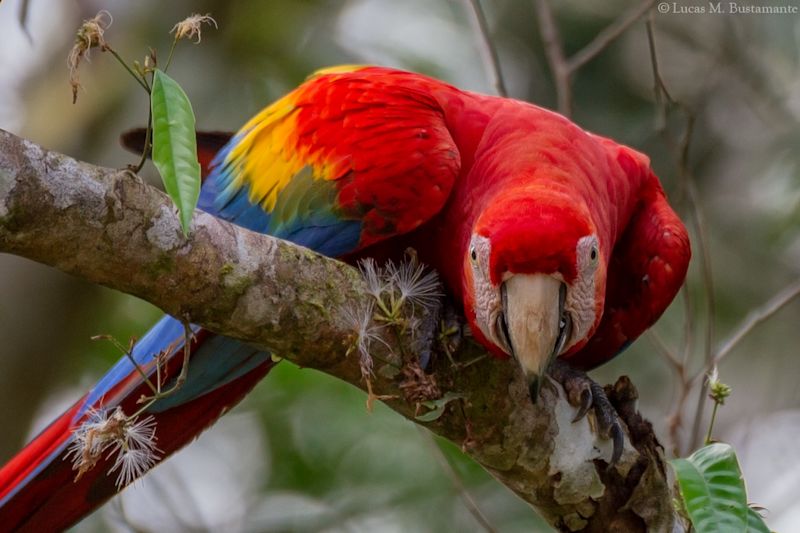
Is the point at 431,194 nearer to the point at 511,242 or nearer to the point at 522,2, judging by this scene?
the point at 511,242

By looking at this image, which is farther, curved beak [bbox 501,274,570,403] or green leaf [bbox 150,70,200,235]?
curved beak [bbox 501,274,570,403]

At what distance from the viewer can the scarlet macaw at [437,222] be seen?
1846 millimetres

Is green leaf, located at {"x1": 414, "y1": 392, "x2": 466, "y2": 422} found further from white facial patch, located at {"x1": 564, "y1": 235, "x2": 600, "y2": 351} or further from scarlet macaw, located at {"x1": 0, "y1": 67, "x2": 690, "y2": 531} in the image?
white facial patch, located at {"x1": 564, "y1": 235, "x2": 600, "y2": 351}

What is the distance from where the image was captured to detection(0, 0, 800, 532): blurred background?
3848 millimetres

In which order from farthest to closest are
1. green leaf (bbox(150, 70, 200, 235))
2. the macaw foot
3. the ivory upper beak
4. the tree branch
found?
the macaw foot, the ivory upper beak, the tree branch, green leaf (bbox(150, 70, 200, 235))

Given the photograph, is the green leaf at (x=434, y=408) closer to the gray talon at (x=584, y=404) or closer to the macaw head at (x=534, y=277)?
the macaw head at (x=534, y=277)

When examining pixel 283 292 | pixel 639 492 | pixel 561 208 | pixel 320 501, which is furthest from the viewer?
pixel 320 501

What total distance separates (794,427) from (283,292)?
3.02m

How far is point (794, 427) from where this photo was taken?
13.5ft

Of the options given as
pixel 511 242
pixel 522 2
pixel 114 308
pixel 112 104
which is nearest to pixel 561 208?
pixel 511 242

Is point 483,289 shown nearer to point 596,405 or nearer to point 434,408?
point 434,408

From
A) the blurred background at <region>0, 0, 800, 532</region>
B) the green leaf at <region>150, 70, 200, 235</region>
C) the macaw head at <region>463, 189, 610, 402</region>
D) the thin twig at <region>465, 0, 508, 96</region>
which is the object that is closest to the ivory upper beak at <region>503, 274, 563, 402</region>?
the macaw head at <region>463, 189, 610, 402</region>

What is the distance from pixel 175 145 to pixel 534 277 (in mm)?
759

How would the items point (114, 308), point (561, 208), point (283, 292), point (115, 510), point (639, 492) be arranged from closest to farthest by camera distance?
1. point (283, 292)
2. point (561, 208)
3. point (639, 492)
4. point (115, 510)
5. point (114, 308)
